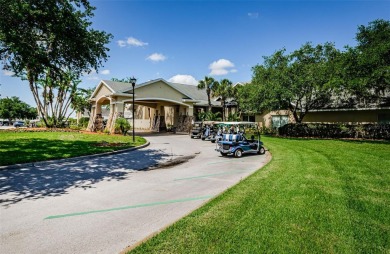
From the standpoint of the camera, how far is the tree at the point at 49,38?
35.5 ft

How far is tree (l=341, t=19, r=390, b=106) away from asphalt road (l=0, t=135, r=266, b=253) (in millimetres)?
11738

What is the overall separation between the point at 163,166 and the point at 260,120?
24.7m

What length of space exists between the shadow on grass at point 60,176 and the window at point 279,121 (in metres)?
22.2

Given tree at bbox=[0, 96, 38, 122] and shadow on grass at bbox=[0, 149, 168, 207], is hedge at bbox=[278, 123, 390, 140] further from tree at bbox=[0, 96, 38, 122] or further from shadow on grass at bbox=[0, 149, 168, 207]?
tree at bbox=[0, 96, 38, 122]

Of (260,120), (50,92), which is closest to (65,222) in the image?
(260,120)

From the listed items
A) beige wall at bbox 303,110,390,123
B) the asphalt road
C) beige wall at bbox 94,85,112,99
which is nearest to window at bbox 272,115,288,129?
beige wall at bbox 303,110,390,123

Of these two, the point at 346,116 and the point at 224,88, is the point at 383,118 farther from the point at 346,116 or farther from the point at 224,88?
the point at 224,88

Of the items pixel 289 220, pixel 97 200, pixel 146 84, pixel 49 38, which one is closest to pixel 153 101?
pixel 146 84

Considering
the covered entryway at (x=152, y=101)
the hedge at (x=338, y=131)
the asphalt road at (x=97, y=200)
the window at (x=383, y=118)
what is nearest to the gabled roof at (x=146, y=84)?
the covered entryway at (x=152, y=101)

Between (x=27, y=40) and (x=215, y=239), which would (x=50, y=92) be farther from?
(x=215, y=239)

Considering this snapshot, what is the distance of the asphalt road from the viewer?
4340 millimetres

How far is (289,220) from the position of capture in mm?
4812

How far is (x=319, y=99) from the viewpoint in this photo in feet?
77.4

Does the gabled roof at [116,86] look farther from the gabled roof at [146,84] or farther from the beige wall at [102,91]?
the beige wall at [102,91]
